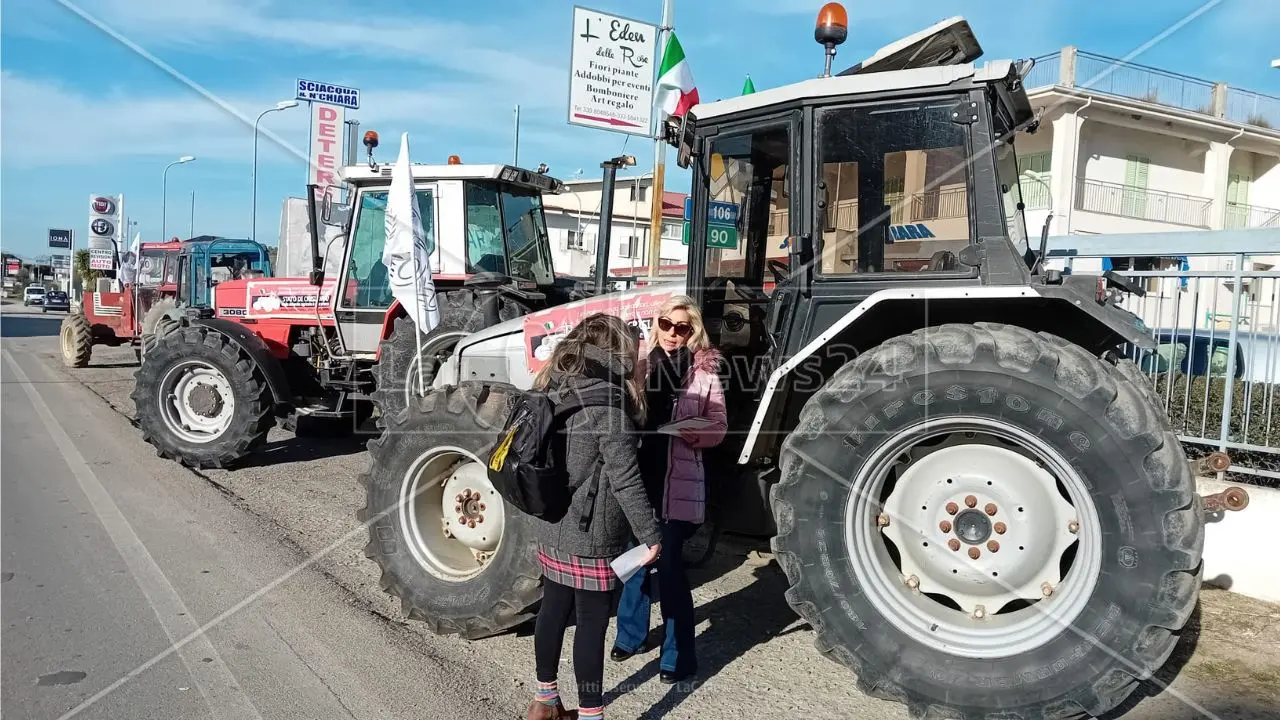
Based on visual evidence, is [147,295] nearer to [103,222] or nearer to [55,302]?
[103,222]

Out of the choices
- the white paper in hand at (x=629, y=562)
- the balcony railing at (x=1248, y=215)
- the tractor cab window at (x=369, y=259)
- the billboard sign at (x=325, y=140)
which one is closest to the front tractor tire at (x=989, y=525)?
the white paper in hand at (x=629, y=562)

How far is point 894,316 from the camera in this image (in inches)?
158

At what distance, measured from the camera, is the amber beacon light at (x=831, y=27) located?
425cm

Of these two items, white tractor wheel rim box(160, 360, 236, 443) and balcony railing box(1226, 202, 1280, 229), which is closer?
white tractor wheel rim box(160, 360, 236, 443)

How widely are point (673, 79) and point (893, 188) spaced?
564 centimetres

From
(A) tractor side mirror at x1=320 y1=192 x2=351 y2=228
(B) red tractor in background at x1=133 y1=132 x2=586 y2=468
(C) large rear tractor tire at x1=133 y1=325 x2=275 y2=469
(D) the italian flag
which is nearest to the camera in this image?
(A) tractor side mirror at x1=320 y1=192 x2=351 y2=228

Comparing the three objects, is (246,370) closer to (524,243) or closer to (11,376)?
(524,243)

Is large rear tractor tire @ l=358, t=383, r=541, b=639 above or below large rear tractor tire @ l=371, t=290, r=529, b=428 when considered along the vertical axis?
below

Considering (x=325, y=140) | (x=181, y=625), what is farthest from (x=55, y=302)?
(x=181, y=625)

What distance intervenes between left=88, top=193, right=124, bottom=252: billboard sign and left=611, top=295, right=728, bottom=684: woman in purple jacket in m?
28.8

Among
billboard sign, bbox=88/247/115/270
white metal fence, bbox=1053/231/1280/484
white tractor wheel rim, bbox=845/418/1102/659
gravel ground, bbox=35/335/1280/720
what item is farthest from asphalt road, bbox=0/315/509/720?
billboard sign, bbox=88/247/115/270

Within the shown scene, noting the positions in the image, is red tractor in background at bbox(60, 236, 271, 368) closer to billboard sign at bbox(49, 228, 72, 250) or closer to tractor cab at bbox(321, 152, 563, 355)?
tractor cab at bbox(321, 152, 563, 355)

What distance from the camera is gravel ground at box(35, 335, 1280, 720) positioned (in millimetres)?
3703

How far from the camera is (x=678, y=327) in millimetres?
4129
